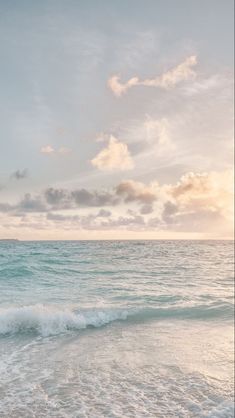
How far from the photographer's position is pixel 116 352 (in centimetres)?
1078

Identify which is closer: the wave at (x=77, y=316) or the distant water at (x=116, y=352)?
the distant water at (x=116, y=352)

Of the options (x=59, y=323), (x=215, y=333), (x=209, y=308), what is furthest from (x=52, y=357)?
(x=209, y=308)

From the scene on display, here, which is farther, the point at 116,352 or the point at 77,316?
the point at 77,316

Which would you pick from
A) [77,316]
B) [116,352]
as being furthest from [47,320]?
[116,352]

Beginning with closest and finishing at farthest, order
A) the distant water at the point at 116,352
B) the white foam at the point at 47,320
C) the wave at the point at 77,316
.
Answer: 1. the distant water at the point at 116,352
2. the white foam at the point at 47,320
3. the wave at the point at 77,316

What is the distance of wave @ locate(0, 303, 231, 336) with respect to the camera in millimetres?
14141

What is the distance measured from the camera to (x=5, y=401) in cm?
739

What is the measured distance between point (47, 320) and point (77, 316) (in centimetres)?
120

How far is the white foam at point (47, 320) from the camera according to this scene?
14.0 metres

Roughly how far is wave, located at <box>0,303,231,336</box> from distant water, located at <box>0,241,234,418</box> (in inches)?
1.5

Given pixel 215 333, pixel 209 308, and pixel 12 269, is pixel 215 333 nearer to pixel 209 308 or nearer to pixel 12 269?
pixel 209 308

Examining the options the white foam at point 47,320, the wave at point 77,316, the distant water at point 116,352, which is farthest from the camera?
the wave at point 77,316

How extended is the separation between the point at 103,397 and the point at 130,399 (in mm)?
534

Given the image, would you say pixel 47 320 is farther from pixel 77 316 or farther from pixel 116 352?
pixel 116 352
